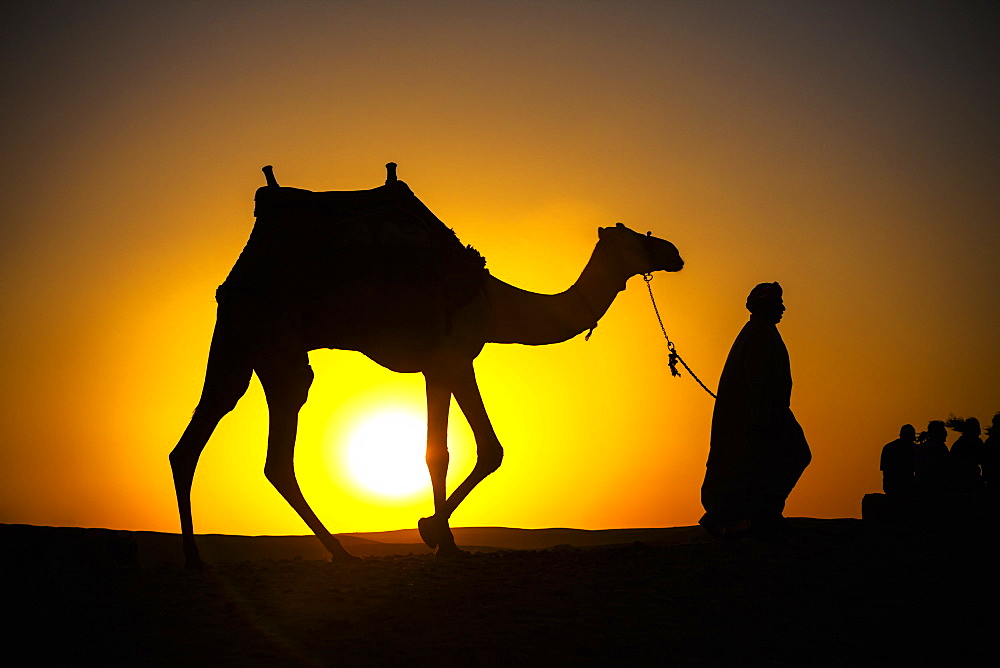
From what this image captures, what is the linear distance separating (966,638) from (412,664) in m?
3.36

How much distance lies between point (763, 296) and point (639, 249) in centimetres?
144

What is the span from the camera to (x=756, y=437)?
32.7ft

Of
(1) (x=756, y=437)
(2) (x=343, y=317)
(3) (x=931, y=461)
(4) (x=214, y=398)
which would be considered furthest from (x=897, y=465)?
(4) (x=214, y=398)

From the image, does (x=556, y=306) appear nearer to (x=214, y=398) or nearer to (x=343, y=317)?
(x=343, y=317)

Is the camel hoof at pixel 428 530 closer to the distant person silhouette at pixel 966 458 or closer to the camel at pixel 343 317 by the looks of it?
the camel at pixel 343 317

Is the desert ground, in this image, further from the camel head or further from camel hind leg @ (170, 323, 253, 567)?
the camel head

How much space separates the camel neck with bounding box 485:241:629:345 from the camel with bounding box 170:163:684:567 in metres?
0.35

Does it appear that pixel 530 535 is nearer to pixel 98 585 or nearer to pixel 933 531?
pixel 933 531

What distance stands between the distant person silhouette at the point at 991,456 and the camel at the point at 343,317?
5.21 meters

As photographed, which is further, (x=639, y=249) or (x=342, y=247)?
(x=639, y=249)

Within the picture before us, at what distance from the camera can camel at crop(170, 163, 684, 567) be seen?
29.4 ft

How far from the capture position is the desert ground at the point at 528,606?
19.9 ft

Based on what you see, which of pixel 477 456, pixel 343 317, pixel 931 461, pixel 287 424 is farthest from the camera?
pixel 931 461

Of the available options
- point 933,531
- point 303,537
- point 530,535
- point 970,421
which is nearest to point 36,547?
point 933,531
